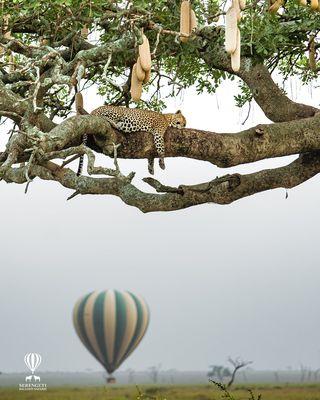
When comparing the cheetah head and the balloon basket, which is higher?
the cheetah head

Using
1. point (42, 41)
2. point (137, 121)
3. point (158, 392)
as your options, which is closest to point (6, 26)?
point (42, 41)

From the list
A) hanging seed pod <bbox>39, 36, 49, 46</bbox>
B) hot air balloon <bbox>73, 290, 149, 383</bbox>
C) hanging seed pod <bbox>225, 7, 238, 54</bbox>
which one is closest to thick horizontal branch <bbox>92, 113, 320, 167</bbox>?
hanging seed pod <bbox>39, 36, 49, 46</bbox>

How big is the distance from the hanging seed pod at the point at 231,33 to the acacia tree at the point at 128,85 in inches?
42.8

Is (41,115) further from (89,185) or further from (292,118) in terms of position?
(292,118)

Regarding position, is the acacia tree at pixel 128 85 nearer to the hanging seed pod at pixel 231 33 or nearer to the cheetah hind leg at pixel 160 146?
the cheetah hind leg at pixel 160 146

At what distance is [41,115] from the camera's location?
961 centimetres

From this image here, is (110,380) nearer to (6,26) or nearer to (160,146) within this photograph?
(160,146)

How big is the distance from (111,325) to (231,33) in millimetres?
10535

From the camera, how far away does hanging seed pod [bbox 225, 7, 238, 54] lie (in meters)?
7.27

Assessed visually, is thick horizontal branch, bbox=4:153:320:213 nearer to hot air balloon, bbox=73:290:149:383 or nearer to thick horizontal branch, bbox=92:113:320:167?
thick horizontal branch, bbox=92:113:320:167

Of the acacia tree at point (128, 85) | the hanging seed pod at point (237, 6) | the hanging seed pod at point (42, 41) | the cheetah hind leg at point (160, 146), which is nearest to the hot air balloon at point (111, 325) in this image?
the acacia tree at point (128, 85)

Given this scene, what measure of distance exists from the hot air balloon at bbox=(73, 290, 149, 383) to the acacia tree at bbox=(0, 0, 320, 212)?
21.3 ft

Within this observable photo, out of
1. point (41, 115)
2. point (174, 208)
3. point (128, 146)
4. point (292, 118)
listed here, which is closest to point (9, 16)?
point (41, 115)

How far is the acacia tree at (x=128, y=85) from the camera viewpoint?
8.57 m
